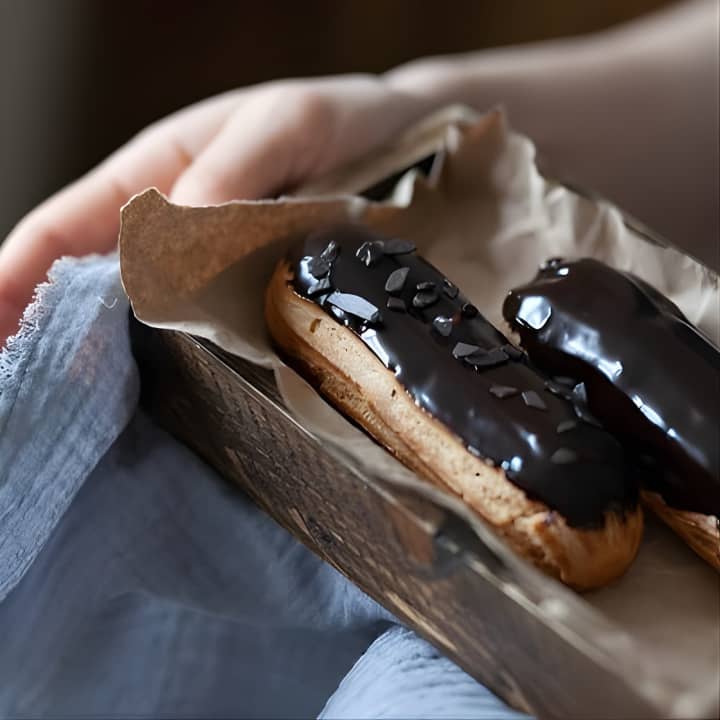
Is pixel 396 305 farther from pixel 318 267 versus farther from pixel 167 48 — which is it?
pixel 167 48

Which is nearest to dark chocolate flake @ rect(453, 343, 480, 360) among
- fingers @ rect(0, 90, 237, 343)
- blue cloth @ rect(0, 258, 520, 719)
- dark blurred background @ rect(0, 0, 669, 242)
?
blue cloth @ rect(0, 258, 520, 719)

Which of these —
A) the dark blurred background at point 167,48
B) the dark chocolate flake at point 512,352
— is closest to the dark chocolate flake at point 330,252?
the dark chocolate flake at point 512,352

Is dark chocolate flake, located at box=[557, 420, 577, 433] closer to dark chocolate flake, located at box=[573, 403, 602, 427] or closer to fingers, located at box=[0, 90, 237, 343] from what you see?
dark chocolate flake, located at box=[573, 403, 602, 427]

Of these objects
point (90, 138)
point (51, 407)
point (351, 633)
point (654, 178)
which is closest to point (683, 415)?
point (351, 633)

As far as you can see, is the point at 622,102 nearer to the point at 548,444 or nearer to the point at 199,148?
the point at 199,148

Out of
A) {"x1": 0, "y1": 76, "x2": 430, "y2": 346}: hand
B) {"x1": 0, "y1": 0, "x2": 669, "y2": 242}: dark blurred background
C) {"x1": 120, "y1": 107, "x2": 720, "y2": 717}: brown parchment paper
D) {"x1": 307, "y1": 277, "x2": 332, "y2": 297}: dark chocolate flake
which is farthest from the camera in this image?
{"x1": 0, "y1": 0, "x2": 669, "y2": 242}: dark blurred background

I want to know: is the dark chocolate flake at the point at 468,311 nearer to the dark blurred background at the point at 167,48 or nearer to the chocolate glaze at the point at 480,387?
the chocolate glaze at the point at 480,387

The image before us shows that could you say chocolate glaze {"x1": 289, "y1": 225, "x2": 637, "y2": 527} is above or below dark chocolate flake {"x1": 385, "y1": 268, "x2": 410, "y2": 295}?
below
